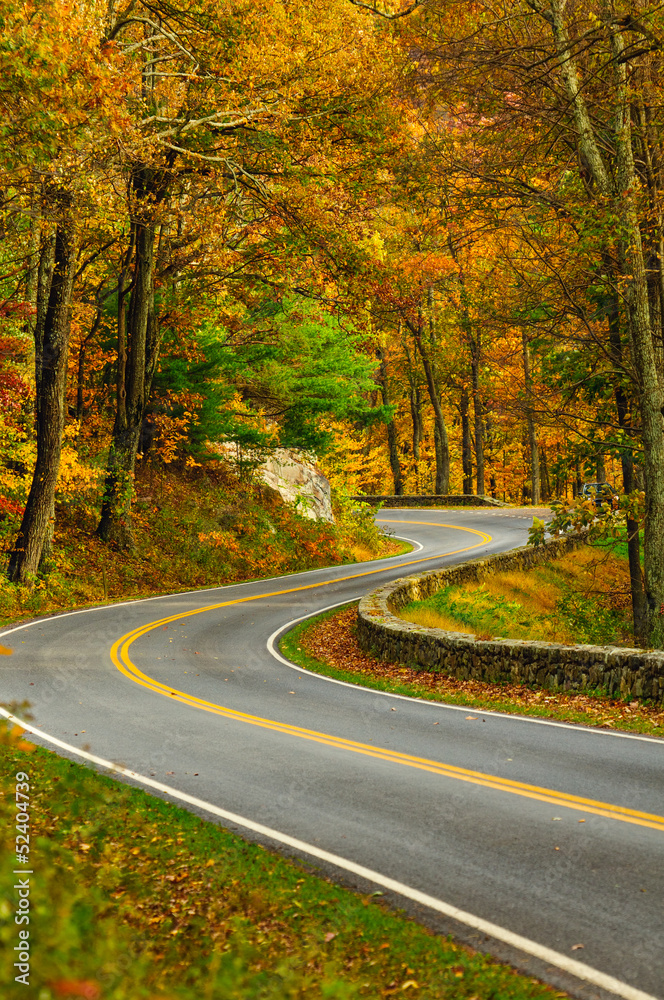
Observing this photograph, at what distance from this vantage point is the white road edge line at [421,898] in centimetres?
439

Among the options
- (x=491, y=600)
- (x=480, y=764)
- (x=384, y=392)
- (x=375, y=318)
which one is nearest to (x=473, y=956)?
(x=480, y=764)

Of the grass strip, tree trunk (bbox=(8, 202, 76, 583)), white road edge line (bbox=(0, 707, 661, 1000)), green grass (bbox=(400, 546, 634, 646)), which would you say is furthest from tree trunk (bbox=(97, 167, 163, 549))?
white road edge line (bbox=(0, 707, 661, 1000))

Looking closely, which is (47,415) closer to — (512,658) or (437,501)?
(512,658)

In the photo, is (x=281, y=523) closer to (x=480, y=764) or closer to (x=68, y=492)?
(x=68, y=492)

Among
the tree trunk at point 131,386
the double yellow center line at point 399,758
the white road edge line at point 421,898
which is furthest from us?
the tree trunk at point 131,386

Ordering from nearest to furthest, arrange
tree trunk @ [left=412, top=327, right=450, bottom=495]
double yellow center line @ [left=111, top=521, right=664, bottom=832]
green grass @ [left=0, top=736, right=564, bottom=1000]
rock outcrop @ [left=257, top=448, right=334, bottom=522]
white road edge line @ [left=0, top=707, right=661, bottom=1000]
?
1. green grass @ [left=0, top=736, right=564, bottom=1000]
2. white road edge line @ [left=0, top=707, right=661, bottom=1000]
3. double yellow center line @ [left=111, top=521, right=664, bottom=832]
4. rock outcrop @ [left=257, top=448, right=334, bottom=522]
5. tree trunk @ [left=412, top=327, right=450, bottom=495]

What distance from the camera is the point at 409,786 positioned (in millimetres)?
7660

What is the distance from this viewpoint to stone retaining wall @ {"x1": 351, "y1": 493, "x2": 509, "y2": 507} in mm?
47250

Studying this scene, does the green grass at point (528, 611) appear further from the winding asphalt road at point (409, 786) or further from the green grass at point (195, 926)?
the green grass at point (195, 926)

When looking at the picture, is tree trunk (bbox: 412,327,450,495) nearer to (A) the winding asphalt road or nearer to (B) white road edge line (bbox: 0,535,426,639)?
(B) white road edge line (bbox: 0,535,426,639)

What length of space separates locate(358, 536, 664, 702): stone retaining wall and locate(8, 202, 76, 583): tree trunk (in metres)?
9.11

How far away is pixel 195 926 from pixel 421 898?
1642 mm

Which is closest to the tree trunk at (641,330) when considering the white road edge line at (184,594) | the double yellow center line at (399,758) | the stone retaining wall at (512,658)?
the stone retaining wall at (512,658)

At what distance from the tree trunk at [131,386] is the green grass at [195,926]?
1756 centimetres
